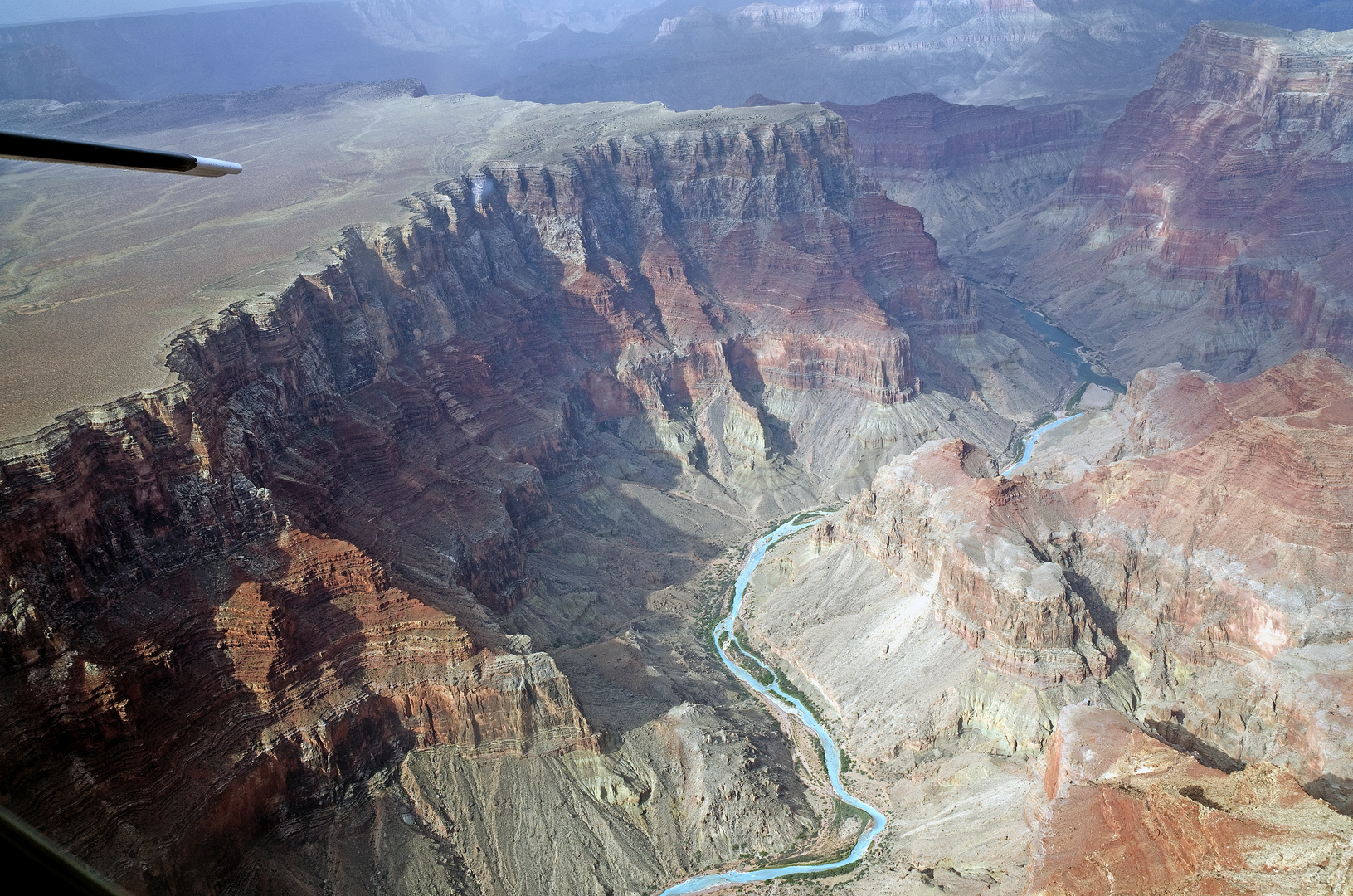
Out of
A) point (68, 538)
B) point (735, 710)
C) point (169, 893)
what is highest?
point (68, 538)

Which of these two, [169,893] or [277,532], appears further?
[277,532]

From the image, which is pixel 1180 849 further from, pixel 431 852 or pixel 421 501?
pixel 421 501

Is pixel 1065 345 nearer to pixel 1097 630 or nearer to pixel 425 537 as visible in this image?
pixel 1097 630

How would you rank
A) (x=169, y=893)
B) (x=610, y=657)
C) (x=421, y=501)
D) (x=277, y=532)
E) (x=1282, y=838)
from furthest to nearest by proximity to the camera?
(x=421, y=501) → (x=610, y=657) → (x=277, y=532) → (x=169, y=893) → (x=1282, y=838)

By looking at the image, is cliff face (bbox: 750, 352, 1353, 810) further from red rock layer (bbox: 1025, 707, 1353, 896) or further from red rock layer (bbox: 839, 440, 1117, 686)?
red rock layer (bbox: 1025, 707, 1353, 896)

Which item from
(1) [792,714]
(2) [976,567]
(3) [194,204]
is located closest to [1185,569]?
(2) [976,567]

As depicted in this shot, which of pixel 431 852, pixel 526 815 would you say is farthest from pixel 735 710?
pixel 431 852

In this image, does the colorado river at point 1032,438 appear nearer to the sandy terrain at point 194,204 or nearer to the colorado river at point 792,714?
the colorado river at point 792,714
